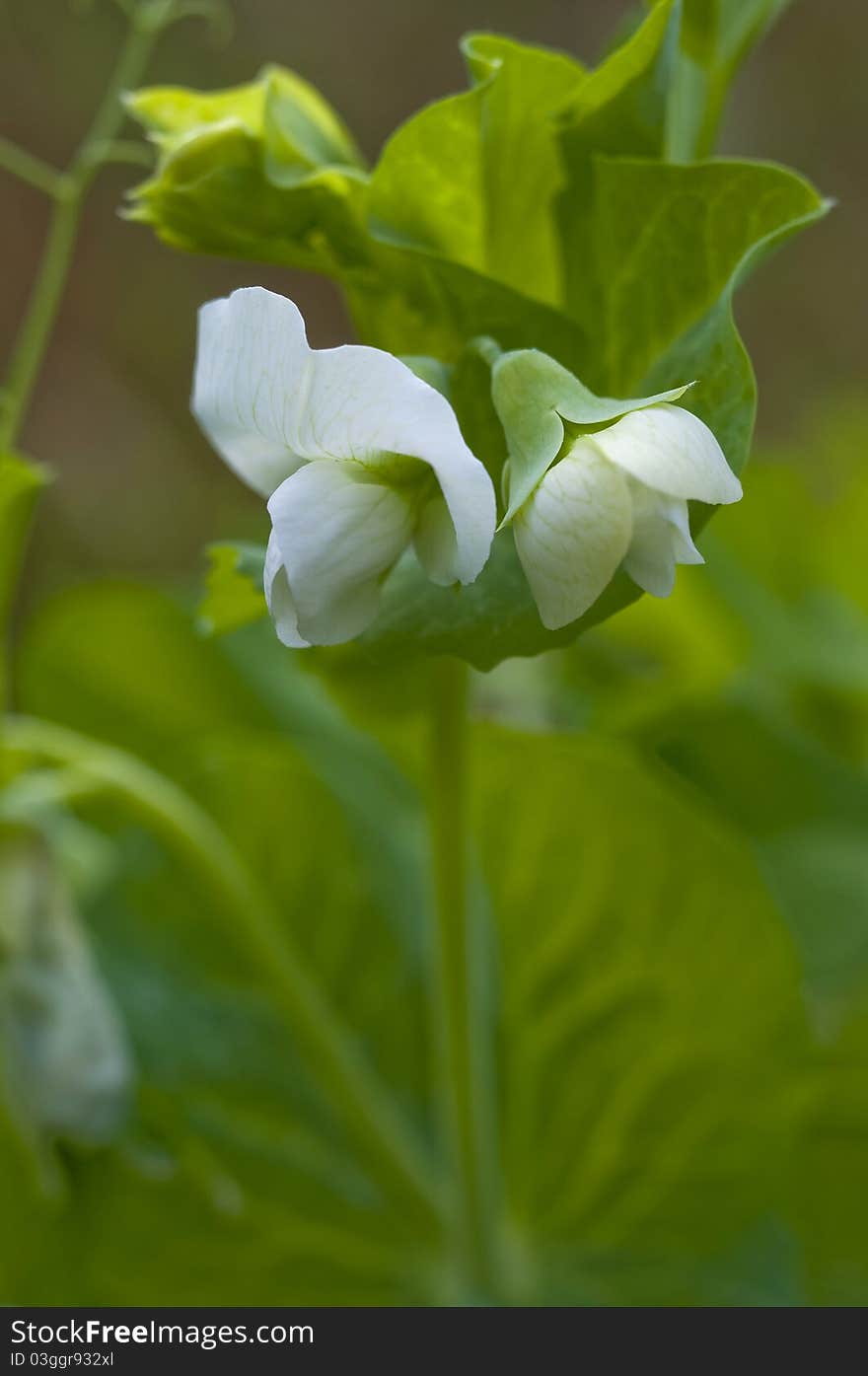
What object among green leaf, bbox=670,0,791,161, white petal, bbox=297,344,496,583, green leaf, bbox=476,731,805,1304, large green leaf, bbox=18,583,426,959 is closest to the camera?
white petal, bbox=297,344,496,583

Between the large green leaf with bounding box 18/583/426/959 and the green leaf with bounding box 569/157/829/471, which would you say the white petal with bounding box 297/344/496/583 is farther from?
the large green leaf with bounding box 18/583/426/959

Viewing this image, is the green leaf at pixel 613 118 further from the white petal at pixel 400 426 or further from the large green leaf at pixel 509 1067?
the large green leaf at pixel 509 1067

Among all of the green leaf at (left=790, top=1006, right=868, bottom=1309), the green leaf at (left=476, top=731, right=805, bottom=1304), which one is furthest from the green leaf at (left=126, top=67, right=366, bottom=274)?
the green leaf at (left=790, top=1006, right=868, bottom=1309)

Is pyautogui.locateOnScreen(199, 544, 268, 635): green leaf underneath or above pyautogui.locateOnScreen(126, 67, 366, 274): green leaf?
underneath

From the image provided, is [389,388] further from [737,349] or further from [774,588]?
[774,588]

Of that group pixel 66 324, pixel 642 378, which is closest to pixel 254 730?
pixel 642 378

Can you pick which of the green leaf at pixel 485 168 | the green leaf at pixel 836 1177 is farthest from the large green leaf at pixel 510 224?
the green leaf at pixel 836 1177
